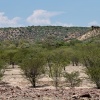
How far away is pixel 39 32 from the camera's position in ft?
629

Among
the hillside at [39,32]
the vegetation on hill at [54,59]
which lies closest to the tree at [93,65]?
the vegetation on hill at [54,59]

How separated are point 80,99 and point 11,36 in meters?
176

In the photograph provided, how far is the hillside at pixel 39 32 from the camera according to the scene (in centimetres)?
18388

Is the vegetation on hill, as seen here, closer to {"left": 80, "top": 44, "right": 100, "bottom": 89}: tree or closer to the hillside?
{"left": 80, "top": 44, "right": 100, "bottom": 89}: tree

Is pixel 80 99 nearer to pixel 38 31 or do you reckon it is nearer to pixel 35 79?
pixel 35 79

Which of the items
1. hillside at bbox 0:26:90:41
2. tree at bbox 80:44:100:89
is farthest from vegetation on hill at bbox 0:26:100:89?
hillside at bbox 0:26:90:41

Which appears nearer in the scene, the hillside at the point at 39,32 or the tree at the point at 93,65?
the tree at the point at 93,65

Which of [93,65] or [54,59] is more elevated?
[54,59]

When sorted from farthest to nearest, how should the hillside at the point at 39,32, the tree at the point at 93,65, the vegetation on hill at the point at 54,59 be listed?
the hillside at the point at 39,32, the vegetation on hill at the point at 54,59, the tree at the point at 93,65

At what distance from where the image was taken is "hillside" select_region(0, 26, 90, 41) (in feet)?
603

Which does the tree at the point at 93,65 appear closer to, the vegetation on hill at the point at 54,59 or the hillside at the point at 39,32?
the vegetation on hill at the point at 54,59

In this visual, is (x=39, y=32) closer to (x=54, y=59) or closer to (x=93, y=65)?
(x=54, y=59)

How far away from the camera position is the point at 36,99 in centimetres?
1021

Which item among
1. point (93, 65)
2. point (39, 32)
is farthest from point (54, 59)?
point (39, 32)
